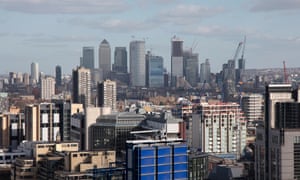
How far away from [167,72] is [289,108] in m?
Answer: 80.9

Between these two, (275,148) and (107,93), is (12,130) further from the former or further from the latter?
(107,93)

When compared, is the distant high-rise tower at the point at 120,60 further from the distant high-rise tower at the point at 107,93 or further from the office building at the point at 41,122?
the office building at the point at 41,122

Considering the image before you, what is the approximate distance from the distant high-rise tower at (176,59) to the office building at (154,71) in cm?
175

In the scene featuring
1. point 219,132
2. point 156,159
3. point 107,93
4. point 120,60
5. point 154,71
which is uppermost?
point 120,60

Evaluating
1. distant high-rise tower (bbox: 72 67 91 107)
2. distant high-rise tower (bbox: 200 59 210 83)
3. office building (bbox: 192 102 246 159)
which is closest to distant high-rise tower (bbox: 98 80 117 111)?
distant high-rise tower (bbox: 72 67 91 107)

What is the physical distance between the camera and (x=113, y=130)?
31.5m

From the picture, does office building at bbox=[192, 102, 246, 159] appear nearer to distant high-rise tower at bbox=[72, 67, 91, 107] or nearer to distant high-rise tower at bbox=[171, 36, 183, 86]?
distant high-rise tower at bbox=[72, 67, 91, 107]

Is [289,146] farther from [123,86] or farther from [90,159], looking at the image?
[123,86]

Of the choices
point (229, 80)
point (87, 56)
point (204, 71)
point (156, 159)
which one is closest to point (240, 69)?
point (229, 80)

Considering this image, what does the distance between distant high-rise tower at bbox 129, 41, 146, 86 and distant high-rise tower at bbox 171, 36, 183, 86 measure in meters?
4.75

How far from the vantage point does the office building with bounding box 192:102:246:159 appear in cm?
4128

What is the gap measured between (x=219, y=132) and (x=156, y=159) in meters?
26.0

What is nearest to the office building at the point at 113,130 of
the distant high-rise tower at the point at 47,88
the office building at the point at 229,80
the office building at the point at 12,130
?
the office building at the point at 12,130

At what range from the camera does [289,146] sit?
88.5 feet
